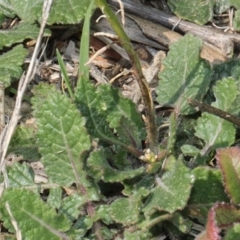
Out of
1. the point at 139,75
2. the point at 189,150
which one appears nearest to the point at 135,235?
the point at 189,150

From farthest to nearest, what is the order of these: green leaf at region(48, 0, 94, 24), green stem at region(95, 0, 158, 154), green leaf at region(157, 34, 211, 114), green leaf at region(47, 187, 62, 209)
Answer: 1. green leaf at region(48, 0, 94, 24)
2. green leaf at region(157, 34, 211, 114)
3. green leaf at region(47, 187, 62, 209)
4. green stem at region(95, 0, 158, 154)

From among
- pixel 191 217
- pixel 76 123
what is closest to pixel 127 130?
pixel 76 123

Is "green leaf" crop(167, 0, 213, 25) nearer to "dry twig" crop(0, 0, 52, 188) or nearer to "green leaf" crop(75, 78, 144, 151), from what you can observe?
"green leaf" crop(75, 78, 144, 151)

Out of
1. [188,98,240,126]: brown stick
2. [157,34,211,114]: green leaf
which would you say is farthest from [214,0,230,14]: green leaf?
[188,98,240,126]: brown stick

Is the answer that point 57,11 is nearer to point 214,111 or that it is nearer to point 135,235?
point 214,111

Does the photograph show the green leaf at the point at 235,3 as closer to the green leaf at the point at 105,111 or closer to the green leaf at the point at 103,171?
the green leaf at the point at 105,111

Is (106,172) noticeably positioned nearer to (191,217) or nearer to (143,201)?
(143,201)
